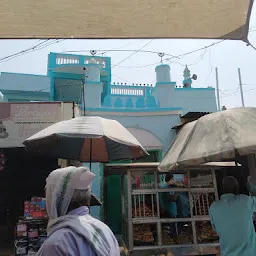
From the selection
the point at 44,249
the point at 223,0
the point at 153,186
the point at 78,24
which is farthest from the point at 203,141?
the point at 153,186

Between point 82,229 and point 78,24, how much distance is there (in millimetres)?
1506

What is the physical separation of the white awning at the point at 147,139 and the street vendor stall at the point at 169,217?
355 cm

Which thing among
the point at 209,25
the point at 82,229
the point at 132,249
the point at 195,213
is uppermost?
the point at 209,25

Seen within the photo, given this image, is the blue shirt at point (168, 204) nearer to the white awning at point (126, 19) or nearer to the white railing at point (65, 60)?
the white awning at point (126, 19)

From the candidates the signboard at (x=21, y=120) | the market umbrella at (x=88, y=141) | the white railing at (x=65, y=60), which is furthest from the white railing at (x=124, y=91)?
the market umbrella at (x=88, y=141)

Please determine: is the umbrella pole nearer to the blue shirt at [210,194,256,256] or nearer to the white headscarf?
the blue shirt at [210,194,256,256]

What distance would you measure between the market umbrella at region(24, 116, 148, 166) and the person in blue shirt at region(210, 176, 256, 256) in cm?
123

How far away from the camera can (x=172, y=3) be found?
207cm

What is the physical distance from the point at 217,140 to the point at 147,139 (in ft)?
23.7

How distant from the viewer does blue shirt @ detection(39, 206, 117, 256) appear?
4.36 feet

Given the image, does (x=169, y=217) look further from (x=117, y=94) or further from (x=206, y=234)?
(x=117, y=94)

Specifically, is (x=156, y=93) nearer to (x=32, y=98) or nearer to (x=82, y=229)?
(x=32, y=98)

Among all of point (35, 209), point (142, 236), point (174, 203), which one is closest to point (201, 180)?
point (174, 203)

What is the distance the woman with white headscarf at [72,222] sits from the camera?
136 centimetres
